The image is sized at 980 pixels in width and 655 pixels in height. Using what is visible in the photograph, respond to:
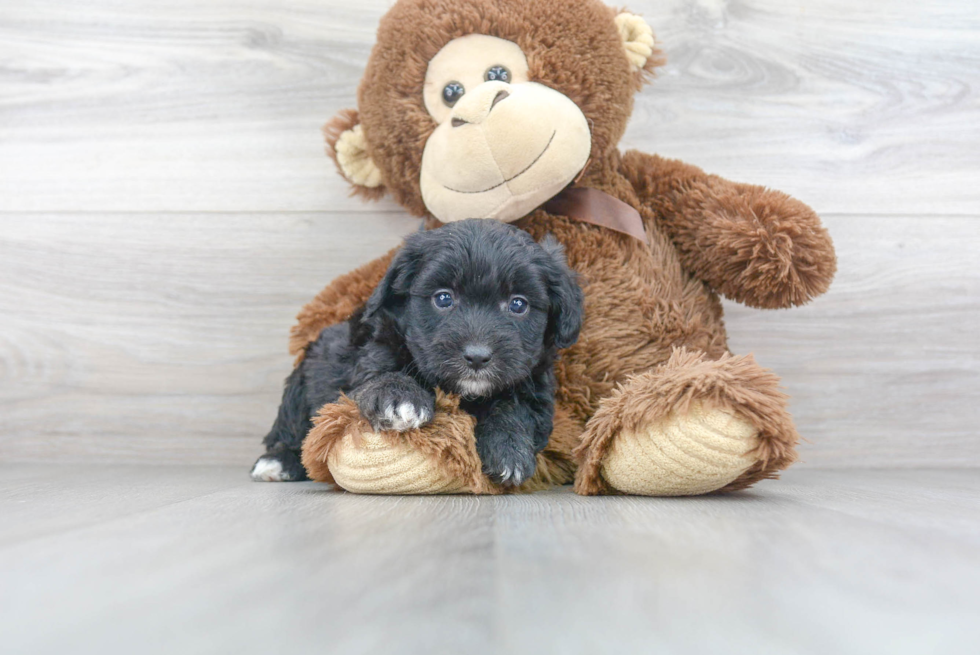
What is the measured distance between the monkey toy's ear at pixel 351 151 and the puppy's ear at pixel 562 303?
23.2 inches

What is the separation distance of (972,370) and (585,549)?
1757mm

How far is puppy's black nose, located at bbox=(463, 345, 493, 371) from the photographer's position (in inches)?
49.3

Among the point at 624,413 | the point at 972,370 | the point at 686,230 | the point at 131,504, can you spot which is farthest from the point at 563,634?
the point at 972,370

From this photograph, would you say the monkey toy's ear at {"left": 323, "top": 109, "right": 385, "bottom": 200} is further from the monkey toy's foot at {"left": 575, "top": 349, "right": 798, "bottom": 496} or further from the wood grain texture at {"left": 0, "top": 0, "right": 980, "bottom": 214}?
the monkey toy's foot at {"left": 575, "top": 349, "right": 798, "bottom": 496}

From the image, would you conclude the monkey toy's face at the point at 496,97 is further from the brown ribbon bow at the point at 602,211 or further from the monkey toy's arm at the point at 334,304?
the monkey toy's arm at the point at 334,304

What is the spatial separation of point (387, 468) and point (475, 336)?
0.27m

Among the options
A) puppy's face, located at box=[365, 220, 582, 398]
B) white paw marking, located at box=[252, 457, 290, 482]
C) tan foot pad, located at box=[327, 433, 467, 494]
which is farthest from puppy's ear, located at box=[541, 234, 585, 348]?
white paw marking, located at box=[252, 457, 290, 482]

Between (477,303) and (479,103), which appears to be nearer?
(477,303)

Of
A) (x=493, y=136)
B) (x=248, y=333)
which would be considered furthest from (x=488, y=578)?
(x=248, y=333)

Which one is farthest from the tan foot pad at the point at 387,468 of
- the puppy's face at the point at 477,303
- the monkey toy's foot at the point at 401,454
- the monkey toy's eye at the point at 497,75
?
the monkey toy's eye at the point at 497,75

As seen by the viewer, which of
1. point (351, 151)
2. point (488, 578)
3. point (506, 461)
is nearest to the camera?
point (488, 578)

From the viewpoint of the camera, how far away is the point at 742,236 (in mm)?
1605

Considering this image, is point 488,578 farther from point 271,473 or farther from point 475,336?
point 271,473

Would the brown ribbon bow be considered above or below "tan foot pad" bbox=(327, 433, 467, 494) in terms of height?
above
